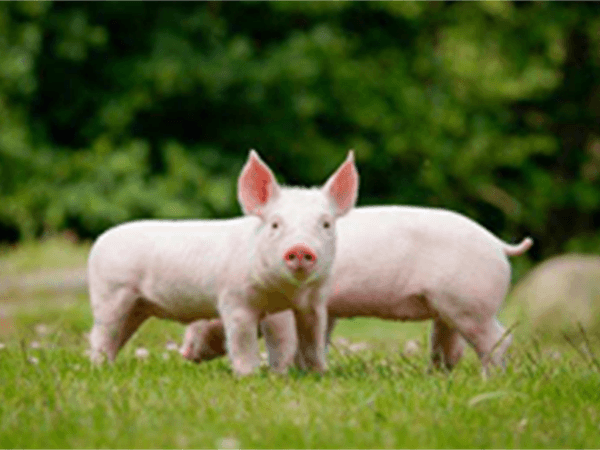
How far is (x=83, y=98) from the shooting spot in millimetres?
16750

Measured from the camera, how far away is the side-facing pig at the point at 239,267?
5.02 m

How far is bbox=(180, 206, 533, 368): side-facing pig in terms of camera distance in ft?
18.6

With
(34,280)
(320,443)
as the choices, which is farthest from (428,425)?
(34,280)

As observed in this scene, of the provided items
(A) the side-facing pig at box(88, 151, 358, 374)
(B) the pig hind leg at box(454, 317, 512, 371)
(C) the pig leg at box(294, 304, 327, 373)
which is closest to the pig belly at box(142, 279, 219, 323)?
(A) the side-facing pig at box(88, 151, 358, 374)

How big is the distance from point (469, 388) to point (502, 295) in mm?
1132

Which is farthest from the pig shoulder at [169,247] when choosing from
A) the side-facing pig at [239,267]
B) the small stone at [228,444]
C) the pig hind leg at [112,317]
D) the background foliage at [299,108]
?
the background foliage at [299,108]

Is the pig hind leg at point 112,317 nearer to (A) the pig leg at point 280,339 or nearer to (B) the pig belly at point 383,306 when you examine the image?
(A) the pig leg at point 280,339

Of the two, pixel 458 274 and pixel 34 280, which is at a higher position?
pixel 458 274

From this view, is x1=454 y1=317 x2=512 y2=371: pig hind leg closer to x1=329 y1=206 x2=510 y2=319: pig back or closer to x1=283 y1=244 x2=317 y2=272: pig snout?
x1=329 y1=206 x2=510 y2=319: pig back

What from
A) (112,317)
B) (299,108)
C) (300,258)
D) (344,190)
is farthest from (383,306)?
(299,108)

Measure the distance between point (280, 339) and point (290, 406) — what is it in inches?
54.3

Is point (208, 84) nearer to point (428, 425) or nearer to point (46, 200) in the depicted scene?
point (46, 200)

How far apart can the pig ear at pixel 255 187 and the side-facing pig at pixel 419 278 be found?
647mm

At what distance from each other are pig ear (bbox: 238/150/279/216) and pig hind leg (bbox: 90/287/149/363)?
846mm
